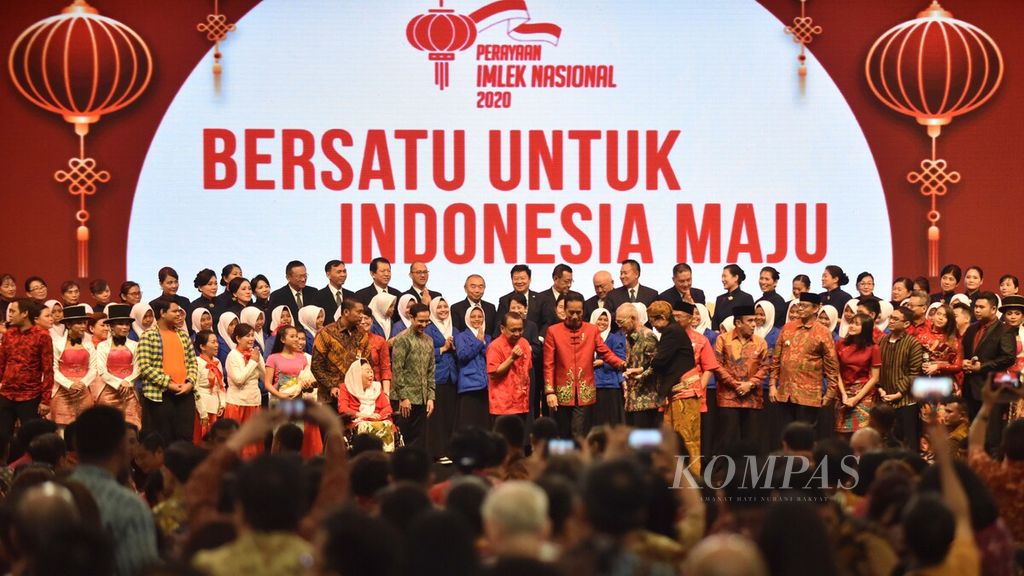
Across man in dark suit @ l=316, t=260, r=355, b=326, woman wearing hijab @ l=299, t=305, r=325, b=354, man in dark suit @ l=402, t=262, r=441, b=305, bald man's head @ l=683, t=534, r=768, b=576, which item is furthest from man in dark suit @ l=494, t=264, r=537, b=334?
bald man's head @ l=683, t=534, r=768, b=576

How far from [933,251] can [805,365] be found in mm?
3574

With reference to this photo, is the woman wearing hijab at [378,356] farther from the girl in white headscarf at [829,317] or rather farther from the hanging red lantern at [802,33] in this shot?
the hanging red lantern at [802,33]

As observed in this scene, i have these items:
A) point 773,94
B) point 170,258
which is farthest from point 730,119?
point 170,258

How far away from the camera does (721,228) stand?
13.2m

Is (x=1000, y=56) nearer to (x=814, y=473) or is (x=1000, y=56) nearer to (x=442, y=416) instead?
(x=442, y=416)

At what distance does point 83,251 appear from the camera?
1310cm

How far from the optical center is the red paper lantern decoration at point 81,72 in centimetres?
1307

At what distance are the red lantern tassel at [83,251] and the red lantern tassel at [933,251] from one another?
7.78 m

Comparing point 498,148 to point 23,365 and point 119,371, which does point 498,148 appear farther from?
point 23,365

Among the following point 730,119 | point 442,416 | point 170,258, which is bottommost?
point 442,416

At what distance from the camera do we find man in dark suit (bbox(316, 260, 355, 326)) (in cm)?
1204

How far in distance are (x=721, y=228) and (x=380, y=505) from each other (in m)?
9.11

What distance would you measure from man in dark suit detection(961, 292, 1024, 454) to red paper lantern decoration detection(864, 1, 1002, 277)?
258 centimetres

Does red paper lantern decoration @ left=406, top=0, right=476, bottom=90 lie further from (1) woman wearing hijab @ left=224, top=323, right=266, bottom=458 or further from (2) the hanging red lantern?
(1) woman wearing hijab @ left=224, top=323, right=266, bottom=458
